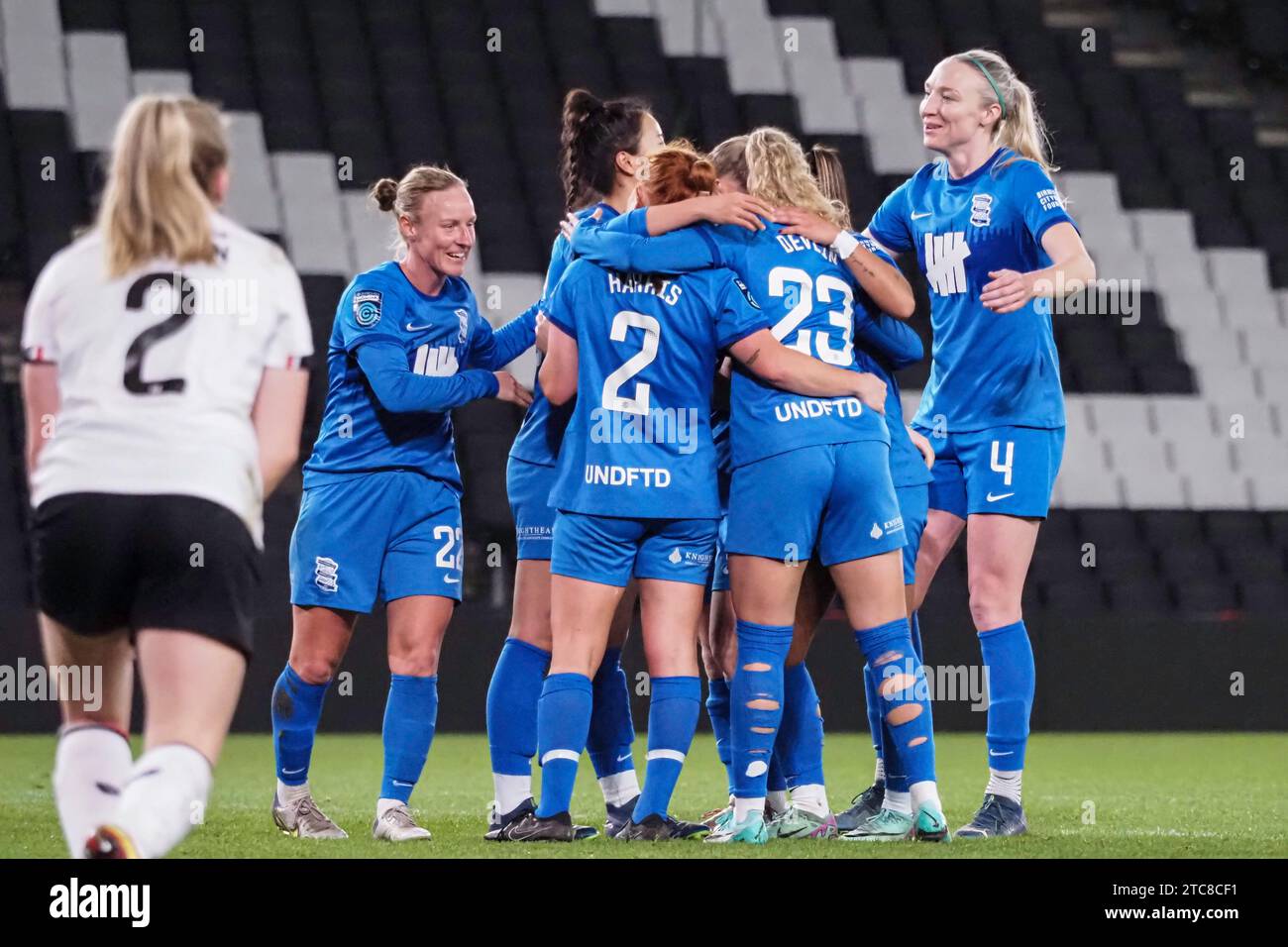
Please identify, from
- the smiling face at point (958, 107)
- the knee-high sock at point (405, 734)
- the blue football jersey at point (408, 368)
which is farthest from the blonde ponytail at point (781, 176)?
the knee-high sock at point (405, 734)

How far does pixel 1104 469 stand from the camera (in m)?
9.96

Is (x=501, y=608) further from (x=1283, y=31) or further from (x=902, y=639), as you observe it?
(x=1283, y=31)

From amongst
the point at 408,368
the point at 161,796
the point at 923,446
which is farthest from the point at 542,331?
the point at 161,796

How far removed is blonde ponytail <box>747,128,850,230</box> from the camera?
4.14m

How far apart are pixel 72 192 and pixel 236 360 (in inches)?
272

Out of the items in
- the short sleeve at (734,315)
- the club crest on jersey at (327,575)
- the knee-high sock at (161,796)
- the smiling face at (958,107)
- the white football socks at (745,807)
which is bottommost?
the white football socks at (745,807)

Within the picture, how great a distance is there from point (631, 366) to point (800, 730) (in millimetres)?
1050

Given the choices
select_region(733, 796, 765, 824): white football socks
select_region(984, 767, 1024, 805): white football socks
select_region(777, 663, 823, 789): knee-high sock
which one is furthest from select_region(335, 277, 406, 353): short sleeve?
select_region(984, 767, 1024, 805): white football socks

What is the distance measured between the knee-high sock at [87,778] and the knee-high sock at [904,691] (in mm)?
1776

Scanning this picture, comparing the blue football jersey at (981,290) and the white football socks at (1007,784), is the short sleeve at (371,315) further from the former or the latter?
the white football socks at (1007,784)

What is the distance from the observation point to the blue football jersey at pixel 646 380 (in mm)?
3977

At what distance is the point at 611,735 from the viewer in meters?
4.46

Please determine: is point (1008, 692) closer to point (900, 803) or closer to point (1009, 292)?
point (900, 803)
